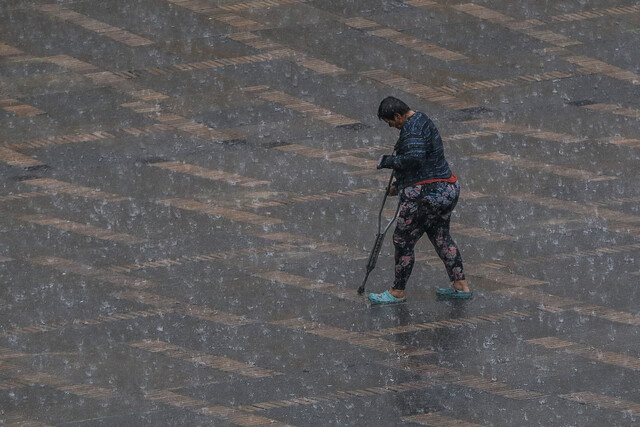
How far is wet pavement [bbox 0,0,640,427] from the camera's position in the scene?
898 centimetres

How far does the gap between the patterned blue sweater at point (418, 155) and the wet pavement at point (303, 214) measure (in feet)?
3.15

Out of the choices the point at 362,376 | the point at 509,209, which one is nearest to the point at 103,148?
the point at 509,209

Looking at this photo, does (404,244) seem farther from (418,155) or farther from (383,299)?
(418,155)

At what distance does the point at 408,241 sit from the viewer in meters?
10.2

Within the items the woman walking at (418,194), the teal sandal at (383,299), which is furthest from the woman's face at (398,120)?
the teal sandal at (383,299)

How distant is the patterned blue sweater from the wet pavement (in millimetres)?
961

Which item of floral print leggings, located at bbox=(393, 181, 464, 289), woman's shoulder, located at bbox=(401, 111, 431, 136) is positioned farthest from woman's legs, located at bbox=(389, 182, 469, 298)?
woman's shoulder, located at bbox=(401, 111, 431, 136)

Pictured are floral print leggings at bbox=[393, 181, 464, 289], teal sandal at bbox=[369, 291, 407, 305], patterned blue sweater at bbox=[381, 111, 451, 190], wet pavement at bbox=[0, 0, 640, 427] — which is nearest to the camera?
wet pavement at bbox=[0, 0, 640, 427]

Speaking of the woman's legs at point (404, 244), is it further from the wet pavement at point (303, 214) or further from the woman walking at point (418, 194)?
the wet pavement at point (303, 214)

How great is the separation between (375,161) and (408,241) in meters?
2.68

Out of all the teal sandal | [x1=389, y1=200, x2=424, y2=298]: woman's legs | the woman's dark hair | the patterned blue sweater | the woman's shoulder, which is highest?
the woman's dark hair

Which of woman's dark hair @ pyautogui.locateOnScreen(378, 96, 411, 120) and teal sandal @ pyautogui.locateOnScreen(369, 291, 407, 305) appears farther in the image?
teal sandal @ pyautogui.locateOnScreen(369, 291, 407, 305)

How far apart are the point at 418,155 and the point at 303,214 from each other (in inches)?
80.5

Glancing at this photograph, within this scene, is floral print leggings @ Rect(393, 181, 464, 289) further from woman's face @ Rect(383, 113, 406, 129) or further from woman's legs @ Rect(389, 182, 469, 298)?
woman's face @ Rect(383, 113, 406, 129)
